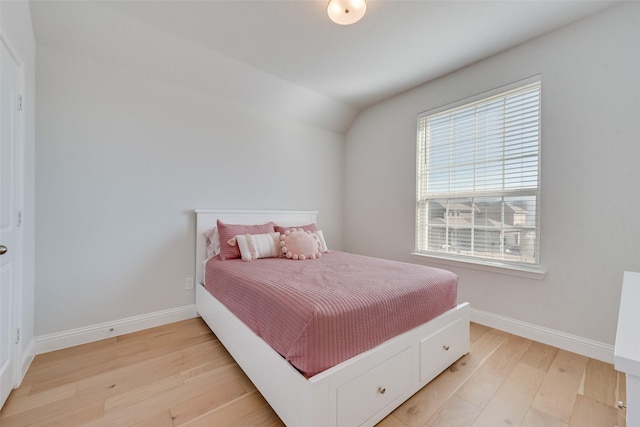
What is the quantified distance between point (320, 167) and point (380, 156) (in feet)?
2.79

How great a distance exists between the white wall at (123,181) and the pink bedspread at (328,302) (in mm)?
770

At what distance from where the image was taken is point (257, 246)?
2447 millimetres

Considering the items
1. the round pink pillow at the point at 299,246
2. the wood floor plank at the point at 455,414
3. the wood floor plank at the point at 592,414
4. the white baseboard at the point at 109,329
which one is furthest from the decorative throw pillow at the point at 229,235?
the wood floor plank at the point at 592,414

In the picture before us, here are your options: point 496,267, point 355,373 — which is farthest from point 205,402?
point 496,267

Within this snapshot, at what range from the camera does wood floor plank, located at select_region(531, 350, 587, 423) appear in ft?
4.67

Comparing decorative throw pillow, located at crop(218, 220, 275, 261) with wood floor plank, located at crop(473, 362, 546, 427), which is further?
decorative throw pillow, located at crop(218, 220, 275, 261)

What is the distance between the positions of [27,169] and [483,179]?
3.66m

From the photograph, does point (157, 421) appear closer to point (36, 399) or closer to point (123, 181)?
point (36, 399)

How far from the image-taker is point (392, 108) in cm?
330

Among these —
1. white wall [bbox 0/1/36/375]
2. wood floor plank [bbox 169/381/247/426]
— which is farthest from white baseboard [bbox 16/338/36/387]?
wood floor plank [bbox 169/381/247/426]

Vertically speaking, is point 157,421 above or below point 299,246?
below

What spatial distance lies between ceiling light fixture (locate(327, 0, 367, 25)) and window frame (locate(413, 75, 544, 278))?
1.51 metres

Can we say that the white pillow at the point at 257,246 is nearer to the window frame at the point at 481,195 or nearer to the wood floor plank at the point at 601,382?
the window frame at the point at 481,195

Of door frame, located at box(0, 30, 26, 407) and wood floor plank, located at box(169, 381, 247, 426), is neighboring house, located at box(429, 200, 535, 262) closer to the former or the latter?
wood floor plank, located at box(169, 381, 247, 426)
